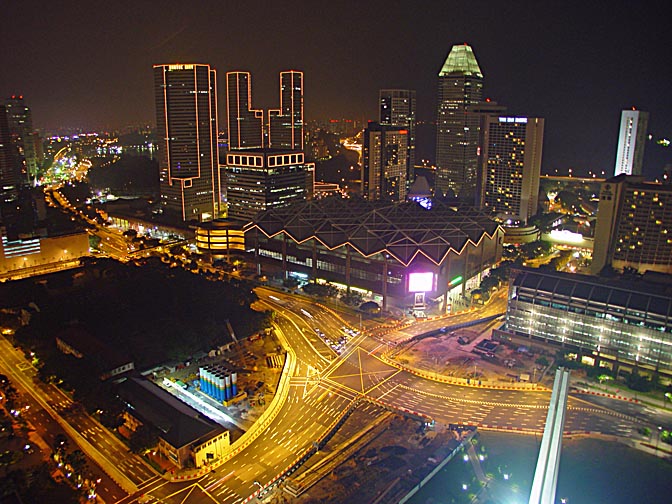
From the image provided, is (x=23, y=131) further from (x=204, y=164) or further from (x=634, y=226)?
(x=634, y=226)

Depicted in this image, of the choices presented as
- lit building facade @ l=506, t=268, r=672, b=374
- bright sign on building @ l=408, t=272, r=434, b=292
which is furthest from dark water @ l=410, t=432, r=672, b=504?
bright sign on building @ l=408, t=272, r=434, b=292

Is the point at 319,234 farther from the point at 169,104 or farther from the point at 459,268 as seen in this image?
the point at 169,104

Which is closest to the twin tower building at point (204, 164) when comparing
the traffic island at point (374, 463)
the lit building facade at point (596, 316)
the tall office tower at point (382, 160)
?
the tall office tower at point (382, 160)

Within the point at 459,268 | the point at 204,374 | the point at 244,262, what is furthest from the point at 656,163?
the point at 204,374

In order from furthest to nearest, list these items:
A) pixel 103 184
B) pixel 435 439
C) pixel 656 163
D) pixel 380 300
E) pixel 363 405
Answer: pixel 103 184, pixel 656 163, pixel 380 300, pixel 363 405, pixel 435 439

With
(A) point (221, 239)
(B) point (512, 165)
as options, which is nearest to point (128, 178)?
(A) point (221, 239)

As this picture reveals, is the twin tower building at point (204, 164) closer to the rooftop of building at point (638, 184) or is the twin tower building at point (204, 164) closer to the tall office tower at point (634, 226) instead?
the tall office tower at point (634, 226)
